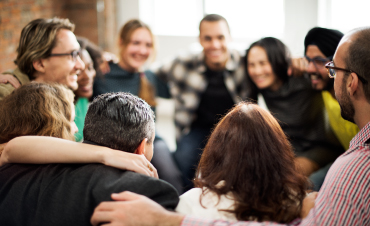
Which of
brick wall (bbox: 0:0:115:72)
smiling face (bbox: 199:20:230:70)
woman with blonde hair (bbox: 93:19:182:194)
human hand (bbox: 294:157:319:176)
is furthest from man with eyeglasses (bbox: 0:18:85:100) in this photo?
brick wall (bbox: 0:0:115:72)

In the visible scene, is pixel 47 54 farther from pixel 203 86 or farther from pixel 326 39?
pixel 326 39

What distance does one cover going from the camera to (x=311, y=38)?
8.02 ft

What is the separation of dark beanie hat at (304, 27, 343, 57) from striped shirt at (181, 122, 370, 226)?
132cm

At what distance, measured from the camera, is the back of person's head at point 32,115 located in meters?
1.54

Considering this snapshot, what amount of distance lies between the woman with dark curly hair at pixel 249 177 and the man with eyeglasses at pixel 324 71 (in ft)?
3.49

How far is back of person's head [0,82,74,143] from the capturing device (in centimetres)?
154

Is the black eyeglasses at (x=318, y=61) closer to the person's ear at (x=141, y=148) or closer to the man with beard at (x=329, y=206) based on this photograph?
the man with beard at (x=329, y=206)

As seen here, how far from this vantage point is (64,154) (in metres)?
1.32

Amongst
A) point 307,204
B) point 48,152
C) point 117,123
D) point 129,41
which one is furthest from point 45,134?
point 129,41

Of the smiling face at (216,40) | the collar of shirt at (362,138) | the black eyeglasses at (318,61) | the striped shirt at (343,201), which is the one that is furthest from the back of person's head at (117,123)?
the smiling face at (216,40)

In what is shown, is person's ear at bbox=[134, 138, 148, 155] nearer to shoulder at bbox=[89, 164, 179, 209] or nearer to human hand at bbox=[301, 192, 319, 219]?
shoulder at bbox=[89, 164, 179, 209]

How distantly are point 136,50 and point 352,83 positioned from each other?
199 centimetres

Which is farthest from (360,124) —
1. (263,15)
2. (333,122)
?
(263,15)

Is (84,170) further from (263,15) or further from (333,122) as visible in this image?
(263,15)
